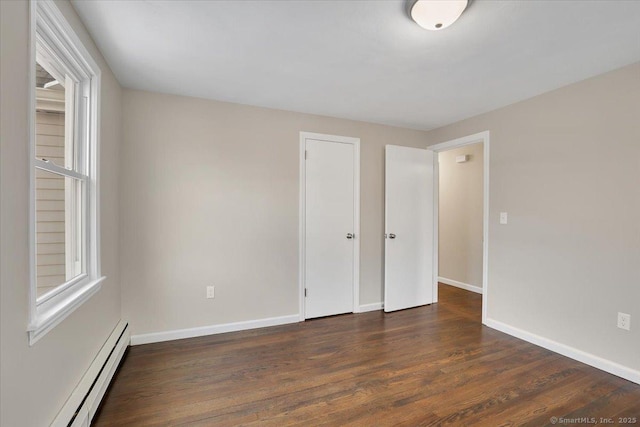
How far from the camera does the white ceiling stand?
159 centimetres

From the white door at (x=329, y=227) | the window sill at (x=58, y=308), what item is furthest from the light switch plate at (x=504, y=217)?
the window sill at (x=58, y=308)

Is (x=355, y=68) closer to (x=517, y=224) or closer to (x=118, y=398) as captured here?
(x=517, y=224)

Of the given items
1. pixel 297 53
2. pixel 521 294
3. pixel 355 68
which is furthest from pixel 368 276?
pixel 297 53

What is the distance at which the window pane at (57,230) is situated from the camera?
4.59ft

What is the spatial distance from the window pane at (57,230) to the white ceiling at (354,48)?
3.19ft

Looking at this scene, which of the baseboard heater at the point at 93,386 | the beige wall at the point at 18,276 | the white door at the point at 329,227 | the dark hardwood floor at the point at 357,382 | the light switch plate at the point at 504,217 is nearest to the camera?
the beige wall at the point at 18,276

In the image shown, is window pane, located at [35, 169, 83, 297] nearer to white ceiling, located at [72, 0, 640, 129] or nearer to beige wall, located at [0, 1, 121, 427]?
beige wall, located at [0, 1, 121, 427]

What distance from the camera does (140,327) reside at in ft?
8.70

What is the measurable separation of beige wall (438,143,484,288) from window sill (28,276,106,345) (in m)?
4.61

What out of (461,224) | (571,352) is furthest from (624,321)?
(461,224)

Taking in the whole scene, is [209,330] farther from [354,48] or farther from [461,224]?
[461,224]

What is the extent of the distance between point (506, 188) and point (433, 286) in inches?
62.9

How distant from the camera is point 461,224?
15.4 feet

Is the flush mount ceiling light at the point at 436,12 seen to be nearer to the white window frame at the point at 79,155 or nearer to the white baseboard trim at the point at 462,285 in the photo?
the white window frame at the point at 79,155
